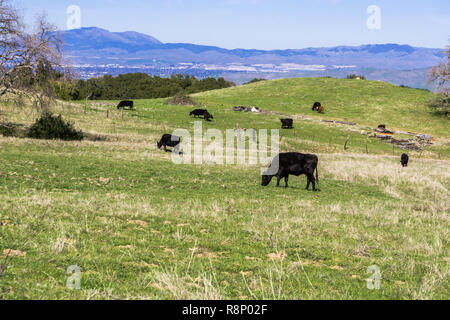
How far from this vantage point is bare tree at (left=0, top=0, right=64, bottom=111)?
29.5m

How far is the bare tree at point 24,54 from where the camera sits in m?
29.5

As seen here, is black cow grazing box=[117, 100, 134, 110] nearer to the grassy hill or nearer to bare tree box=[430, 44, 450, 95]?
the grassy hill

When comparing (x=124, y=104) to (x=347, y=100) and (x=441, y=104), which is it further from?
(x=441, y=104)

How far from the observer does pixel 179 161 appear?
91.7 feet

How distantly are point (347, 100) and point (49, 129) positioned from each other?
230ft

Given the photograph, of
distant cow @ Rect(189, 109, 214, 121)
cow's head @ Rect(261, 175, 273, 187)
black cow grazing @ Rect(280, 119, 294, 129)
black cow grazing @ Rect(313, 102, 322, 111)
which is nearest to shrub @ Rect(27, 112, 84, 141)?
cow's head @ Rect(261, 175, 273, 187)

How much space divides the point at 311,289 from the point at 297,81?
104633 millimetres

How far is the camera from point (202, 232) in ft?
31.1

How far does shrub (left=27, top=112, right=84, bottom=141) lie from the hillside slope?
44335mm

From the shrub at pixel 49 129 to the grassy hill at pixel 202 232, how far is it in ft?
20.7

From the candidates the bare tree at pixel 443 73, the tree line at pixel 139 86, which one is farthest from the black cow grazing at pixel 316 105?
the tree line at pixel 139 86

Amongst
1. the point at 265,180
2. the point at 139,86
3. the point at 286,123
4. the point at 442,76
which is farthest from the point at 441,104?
the point at 139,86
